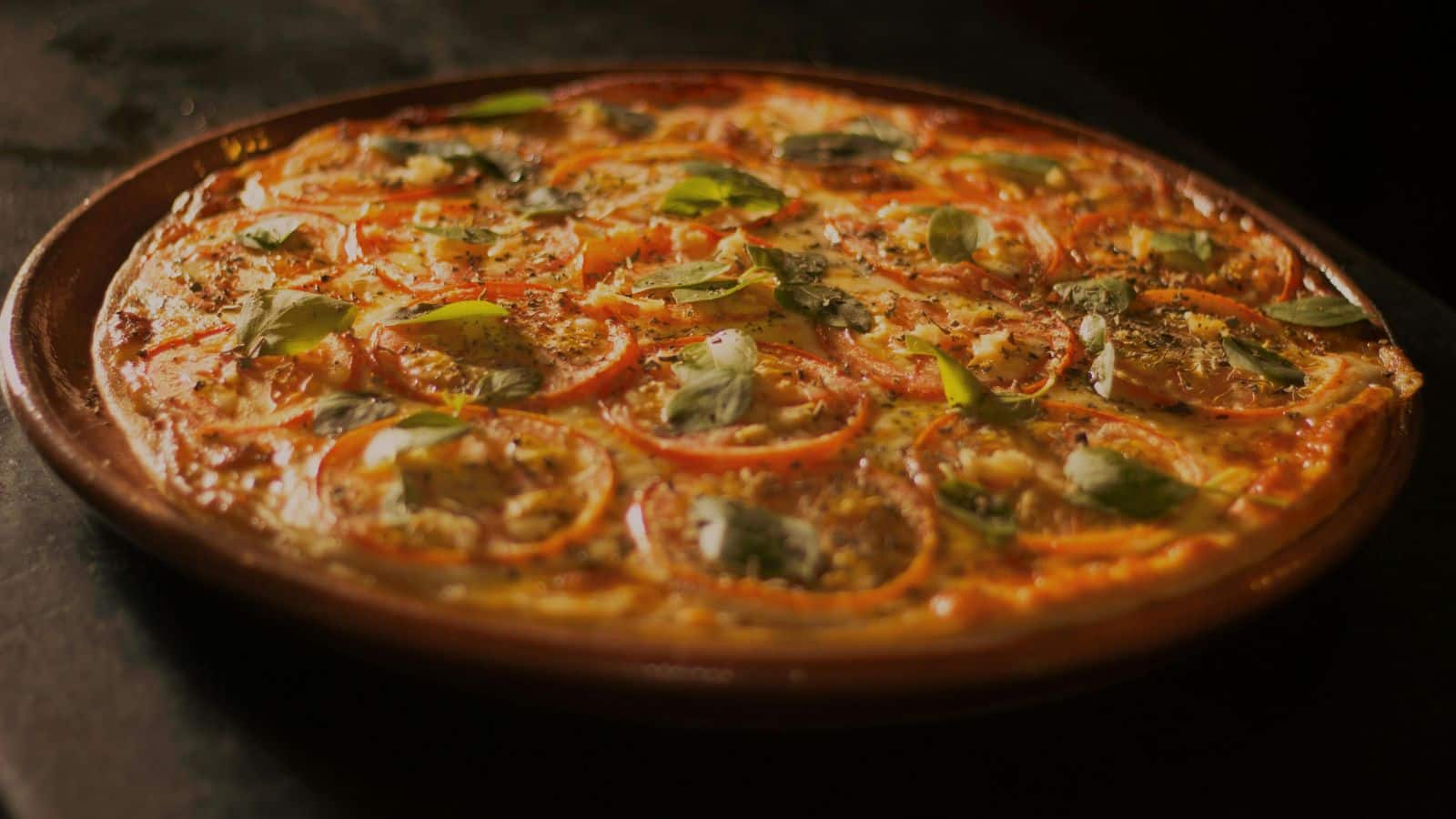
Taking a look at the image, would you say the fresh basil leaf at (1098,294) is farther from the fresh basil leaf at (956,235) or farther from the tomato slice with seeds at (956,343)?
the fresh basil leaf at (956,235)

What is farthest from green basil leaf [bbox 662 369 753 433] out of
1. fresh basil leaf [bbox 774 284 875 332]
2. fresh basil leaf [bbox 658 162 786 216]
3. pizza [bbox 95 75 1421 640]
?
fresh basil leaf [bbox 658 162 786 216]

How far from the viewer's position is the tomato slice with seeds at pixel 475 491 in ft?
6.88

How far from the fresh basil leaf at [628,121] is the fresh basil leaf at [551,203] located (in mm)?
475

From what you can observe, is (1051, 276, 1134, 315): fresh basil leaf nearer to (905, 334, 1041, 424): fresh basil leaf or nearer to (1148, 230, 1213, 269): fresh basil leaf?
(1148, 230, 1213, 269): fresh basil leaf

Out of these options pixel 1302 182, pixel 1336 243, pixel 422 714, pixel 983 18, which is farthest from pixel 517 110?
pixel 1302 182

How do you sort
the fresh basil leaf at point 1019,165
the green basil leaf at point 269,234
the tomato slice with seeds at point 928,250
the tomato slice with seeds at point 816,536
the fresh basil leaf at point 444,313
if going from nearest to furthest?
the tomato slice with seeds at point 816,536
the fresh basil leaf at point 444,313
the green basil leaf at point 269,234
the tomato slice with seeds at point 928,250
the fresh basil leaf at point 1019,165

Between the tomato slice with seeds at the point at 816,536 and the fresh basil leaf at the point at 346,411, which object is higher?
the tomato slice with seeds at the point at 816,536

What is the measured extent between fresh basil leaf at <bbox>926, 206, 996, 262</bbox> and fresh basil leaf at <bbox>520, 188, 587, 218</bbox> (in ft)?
3.06

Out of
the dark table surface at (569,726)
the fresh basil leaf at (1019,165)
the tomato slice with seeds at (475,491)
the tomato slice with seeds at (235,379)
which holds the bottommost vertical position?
the dark table surface at (569,726)

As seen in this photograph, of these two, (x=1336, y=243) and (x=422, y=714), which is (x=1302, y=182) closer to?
(x=1336, y=243)

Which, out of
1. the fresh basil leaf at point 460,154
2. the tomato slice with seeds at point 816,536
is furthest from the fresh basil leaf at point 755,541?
the fresh basil leaf at point 460,154

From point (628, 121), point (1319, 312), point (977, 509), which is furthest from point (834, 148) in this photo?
point (977, 509)

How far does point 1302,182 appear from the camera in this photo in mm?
6359

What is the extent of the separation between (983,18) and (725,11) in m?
1.23
